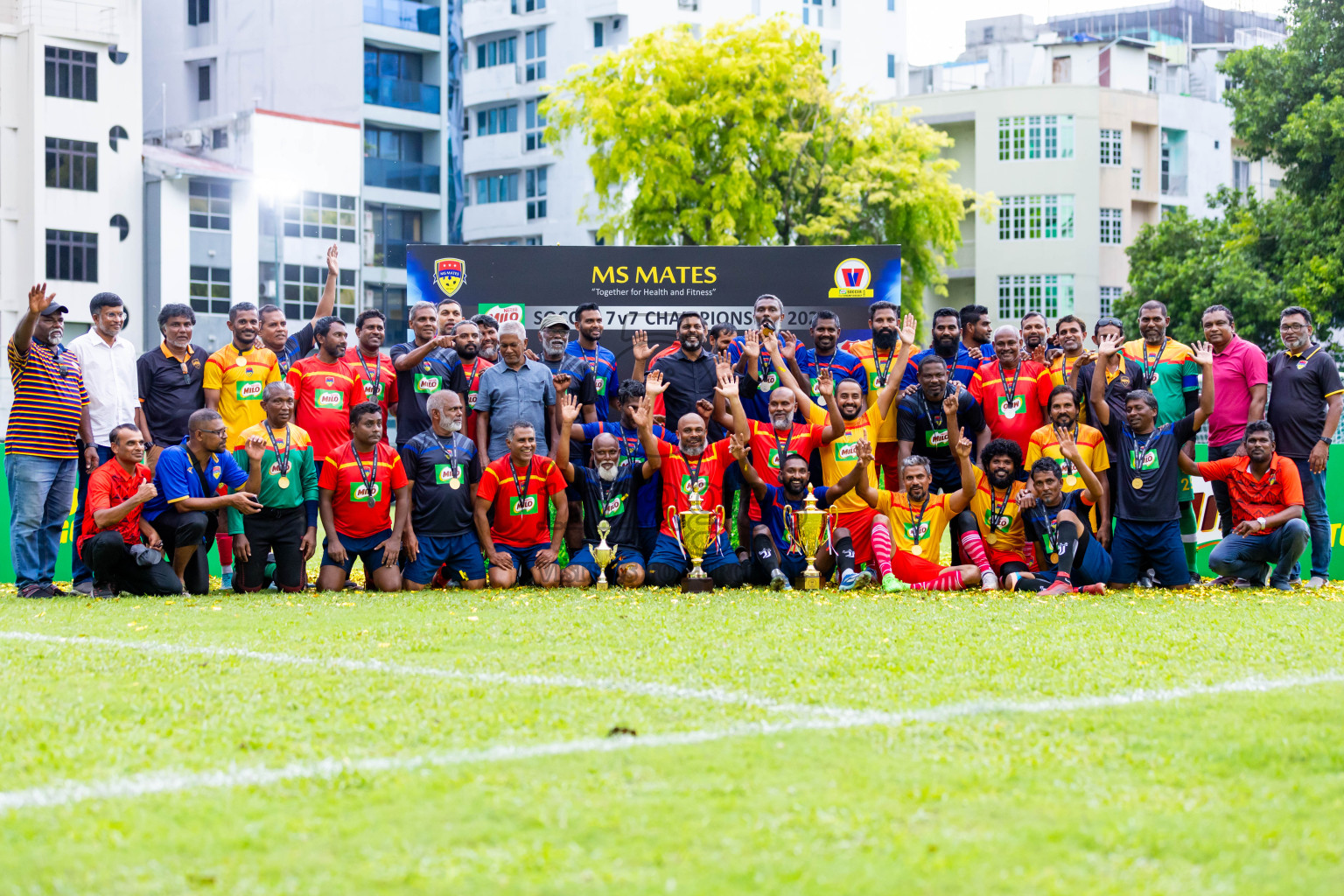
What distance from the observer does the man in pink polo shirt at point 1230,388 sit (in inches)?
489

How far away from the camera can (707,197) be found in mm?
35531

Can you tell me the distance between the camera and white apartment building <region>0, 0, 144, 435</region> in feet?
154

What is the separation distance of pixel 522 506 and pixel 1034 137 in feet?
147

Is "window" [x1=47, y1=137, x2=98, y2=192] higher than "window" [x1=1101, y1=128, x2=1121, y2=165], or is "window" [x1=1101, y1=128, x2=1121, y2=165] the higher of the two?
"window" [x1=1101, y1=128, x2=1121, y2=165]

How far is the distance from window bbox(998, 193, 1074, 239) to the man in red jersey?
4412 cm

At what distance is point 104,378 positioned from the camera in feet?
39.2

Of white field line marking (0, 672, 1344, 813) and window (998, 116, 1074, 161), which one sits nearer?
white field line marking (0, 672, 1344, 813)

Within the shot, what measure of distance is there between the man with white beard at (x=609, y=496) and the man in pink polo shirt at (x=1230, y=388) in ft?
14.7

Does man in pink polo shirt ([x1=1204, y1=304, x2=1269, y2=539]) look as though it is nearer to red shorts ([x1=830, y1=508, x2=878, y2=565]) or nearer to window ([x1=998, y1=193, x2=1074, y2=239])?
red shorts ([x1=830, y1=508, x2=878, y2=565])

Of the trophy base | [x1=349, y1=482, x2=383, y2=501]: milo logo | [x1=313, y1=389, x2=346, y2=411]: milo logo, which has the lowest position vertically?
the trophy base

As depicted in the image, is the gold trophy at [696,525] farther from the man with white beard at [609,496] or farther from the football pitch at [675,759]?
the football pitch at [675,759]

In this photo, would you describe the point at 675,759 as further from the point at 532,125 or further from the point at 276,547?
the point at 532,125

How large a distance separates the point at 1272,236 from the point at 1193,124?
22573 mm

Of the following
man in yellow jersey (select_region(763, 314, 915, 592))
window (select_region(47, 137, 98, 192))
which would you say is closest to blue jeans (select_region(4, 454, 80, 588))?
man in yellow jersey (select_region(763, 314, 915, 592))
